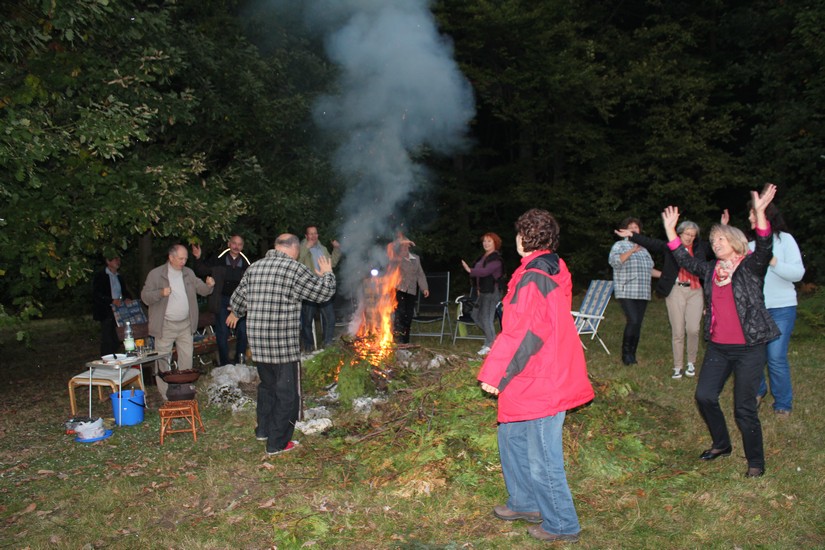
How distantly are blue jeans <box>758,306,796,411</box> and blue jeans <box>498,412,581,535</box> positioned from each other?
301 centimetres

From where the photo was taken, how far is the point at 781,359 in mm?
6020

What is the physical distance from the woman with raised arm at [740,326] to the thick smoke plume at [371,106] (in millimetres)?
7116

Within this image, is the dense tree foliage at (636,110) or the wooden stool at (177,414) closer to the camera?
the wooden stool at (177,414)

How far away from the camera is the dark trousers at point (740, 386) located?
478 cm

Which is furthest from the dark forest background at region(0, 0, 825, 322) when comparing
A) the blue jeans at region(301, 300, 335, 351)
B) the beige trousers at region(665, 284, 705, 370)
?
the beige trousers at region(665, 284, 705, 370)

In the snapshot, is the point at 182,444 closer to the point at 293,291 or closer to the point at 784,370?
the point at 293,291

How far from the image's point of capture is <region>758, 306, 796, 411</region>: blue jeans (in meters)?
5.98

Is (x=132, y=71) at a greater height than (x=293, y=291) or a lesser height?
greater

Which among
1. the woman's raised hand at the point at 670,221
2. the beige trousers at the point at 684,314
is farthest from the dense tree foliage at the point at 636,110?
the woman's raised hand at the point at 670,221

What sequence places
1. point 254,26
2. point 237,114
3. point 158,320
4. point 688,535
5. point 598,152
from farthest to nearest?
1. point 598,152
2. point 254,26
3. point 237,114
4. point 158,320
5. point 688,535

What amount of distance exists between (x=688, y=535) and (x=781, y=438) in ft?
Result: 7.02

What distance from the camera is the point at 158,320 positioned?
306 inches

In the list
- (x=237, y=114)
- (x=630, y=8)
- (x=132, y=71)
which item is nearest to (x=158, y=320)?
(x=132, y=71)

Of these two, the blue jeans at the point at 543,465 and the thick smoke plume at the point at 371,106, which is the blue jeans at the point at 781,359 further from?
the thick smoke plume at the point at 371,106
